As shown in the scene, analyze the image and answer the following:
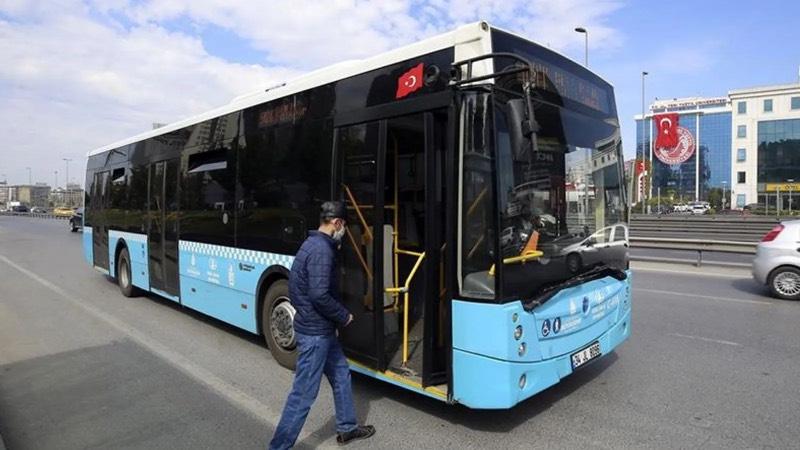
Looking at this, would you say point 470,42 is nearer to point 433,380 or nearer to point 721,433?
point 433,380

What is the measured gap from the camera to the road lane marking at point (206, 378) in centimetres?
459

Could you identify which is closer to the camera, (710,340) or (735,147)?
(710,340)

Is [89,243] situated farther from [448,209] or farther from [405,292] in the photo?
[448,209]

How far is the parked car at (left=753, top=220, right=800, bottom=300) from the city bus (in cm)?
624

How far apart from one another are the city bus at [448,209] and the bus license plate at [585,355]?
0.06 feet

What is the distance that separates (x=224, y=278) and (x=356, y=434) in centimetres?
360

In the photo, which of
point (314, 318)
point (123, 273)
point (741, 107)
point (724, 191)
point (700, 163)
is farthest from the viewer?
point (700, 163)

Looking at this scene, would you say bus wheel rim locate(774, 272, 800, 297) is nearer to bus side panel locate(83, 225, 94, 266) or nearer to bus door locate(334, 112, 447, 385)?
bus door locate(334, 112, 447, 385)

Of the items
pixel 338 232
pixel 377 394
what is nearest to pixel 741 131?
pixel 377 394

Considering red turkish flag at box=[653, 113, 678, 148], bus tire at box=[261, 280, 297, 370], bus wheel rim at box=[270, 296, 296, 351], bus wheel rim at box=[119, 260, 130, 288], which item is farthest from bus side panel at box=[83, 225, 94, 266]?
red turkish flag at box=[653, 113, 678, 148]

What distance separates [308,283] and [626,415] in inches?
113

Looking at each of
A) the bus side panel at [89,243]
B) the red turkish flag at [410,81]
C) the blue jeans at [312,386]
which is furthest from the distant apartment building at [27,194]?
the blue jeans at [312,386]

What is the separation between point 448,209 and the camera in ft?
13.6

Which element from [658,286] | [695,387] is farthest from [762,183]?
[695,387]
